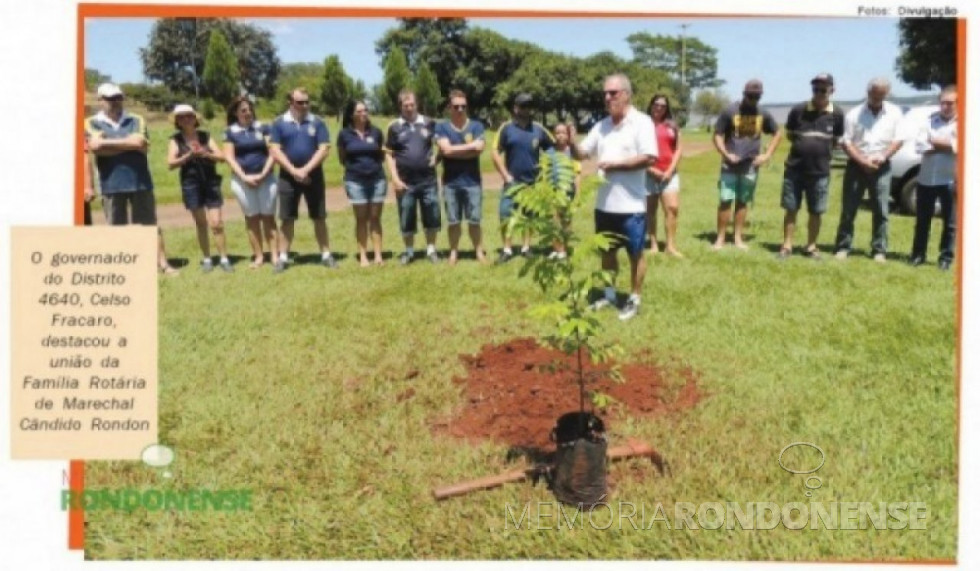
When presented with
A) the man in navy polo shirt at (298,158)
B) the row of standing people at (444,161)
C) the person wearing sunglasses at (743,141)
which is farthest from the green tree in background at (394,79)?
the person wearing sunglasses at (743,141)

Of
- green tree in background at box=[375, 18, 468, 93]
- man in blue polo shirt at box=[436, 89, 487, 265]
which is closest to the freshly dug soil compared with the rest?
green tree in background at box=[375, 18, 468, 93]

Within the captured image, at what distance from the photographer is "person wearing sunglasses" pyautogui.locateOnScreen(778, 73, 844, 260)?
7.56m

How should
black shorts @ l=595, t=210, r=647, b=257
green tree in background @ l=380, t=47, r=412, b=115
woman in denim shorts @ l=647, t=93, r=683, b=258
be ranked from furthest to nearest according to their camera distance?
woman in denim shorts @ l=647, t=93, r=683, b=258, black shorts @ l=595, t=210, r=647, b=257, green tree in background @ l=380, t=47, r=412, b=115

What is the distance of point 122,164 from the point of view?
671cm

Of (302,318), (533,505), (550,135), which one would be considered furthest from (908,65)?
(302,318)

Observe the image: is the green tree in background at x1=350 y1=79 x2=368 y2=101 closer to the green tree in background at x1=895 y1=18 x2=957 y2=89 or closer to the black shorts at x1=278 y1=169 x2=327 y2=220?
the black shorts at x1=278 y1=169 x2=327 y2=220

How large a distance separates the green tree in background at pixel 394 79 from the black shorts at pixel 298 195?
51.6 inches

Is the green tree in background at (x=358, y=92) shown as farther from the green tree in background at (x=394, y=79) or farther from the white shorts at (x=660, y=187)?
the white shorts at (x=660, y=187)

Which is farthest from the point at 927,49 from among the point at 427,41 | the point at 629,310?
the point at 427,41

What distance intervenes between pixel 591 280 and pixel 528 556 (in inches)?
52.2

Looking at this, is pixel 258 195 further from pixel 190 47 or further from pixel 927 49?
pixel 927 49

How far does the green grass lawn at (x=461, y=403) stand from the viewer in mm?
3275

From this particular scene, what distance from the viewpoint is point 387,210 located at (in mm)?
12688

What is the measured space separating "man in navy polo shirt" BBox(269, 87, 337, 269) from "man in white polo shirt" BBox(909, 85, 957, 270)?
6.42 metres
